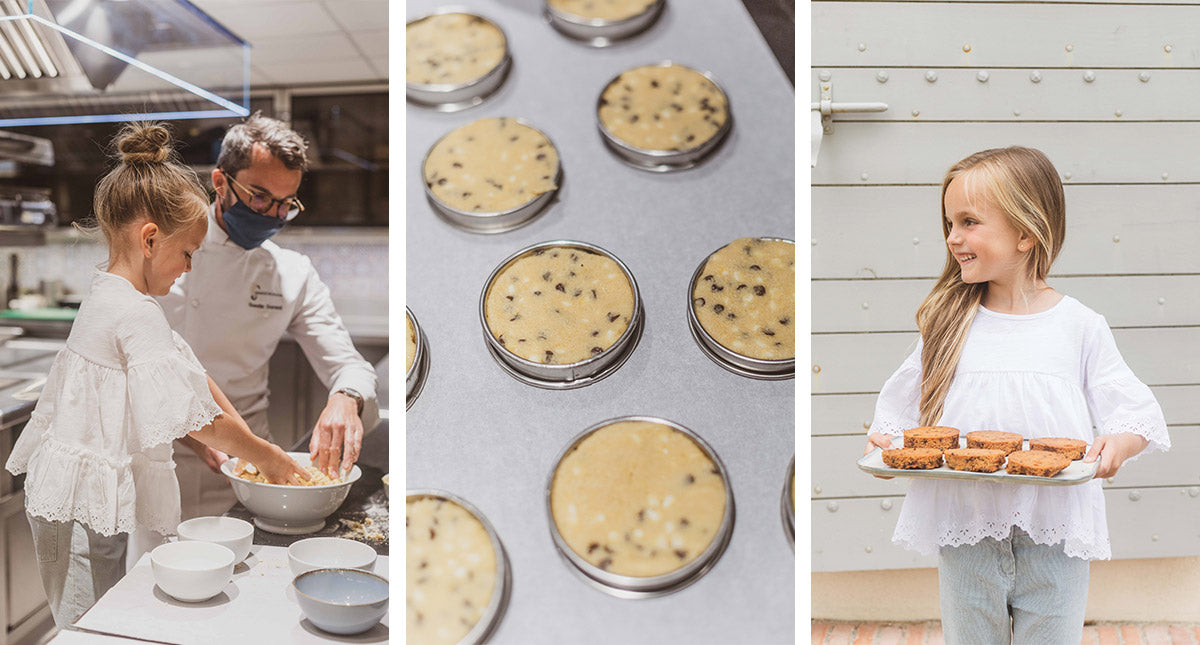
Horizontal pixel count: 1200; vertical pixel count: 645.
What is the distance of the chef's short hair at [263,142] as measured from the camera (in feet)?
5.05

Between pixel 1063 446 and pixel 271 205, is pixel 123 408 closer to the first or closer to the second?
pixel 271 205

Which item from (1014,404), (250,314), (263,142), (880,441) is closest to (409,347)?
(250,314)

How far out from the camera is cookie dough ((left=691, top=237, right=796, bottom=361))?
152 centimetres

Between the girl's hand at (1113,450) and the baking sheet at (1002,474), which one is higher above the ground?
the girl's hand at (1113,450)

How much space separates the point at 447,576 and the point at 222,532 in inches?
20.6

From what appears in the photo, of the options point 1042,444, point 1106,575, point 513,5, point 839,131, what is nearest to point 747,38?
point 839,131

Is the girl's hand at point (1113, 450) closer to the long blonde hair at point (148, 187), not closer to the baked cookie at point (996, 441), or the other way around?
the baked cookie at point (996, 441)

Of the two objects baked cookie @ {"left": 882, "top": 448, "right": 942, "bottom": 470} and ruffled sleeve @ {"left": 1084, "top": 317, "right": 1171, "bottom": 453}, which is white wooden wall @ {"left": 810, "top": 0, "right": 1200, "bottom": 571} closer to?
ruffled sleeve @ {"left": 1084, "top": 317, "right": 1171, "bottom": 453}

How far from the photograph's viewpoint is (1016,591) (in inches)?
55.0

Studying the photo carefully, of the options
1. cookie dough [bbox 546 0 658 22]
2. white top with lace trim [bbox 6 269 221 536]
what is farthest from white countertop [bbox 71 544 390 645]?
cookie dough [bbox 546 0 658 22]

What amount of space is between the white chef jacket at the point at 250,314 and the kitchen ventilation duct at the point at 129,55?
0.29m

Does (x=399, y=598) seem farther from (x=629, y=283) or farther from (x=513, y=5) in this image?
(x=513, y=5)

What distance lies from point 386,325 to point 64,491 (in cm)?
80

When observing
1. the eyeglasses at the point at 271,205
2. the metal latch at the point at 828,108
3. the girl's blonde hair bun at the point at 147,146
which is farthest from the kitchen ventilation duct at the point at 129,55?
the metal latch at the point at 828,108
